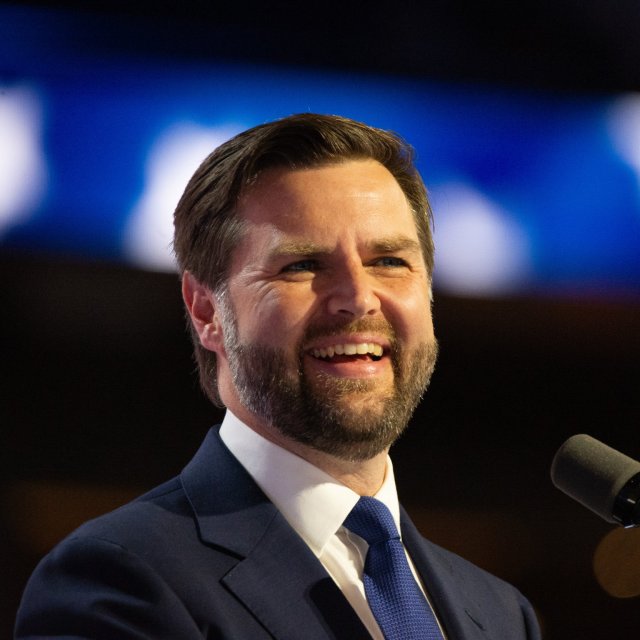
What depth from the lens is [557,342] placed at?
11.4 feet

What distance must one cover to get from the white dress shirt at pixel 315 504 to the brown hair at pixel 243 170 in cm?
34

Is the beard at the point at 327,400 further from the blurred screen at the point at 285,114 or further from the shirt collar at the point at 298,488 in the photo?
the blurred screen at the point at 285,114

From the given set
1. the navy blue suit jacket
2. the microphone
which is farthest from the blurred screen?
the microphone

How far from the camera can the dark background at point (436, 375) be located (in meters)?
3.25

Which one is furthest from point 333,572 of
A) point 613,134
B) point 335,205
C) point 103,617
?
point 613,134

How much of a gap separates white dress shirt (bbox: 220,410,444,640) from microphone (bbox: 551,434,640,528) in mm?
387

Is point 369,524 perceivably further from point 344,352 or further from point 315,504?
point 344,352

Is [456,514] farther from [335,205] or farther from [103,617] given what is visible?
[103,617]

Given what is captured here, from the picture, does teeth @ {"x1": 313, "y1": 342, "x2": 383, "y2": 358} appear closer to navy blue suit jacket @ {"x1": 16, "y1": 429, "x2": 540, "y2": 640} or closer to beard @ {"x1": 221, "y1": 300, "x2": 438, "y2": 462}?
beard @ {"x1": 221, "y1": 300, "x2": 438, "y2": 462}

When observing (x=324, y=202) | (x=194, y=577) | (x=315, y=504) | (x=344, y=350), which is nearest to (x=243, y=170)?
(x=324, y=202)

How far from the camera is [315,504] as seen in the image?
5.90 ft

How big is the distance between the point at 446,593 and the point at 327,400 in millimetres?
421

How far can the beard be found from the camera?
181 centimetres

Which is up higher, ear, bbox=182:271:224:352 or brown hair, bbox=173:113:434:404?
brown hair, bbox=173:113:434:404
